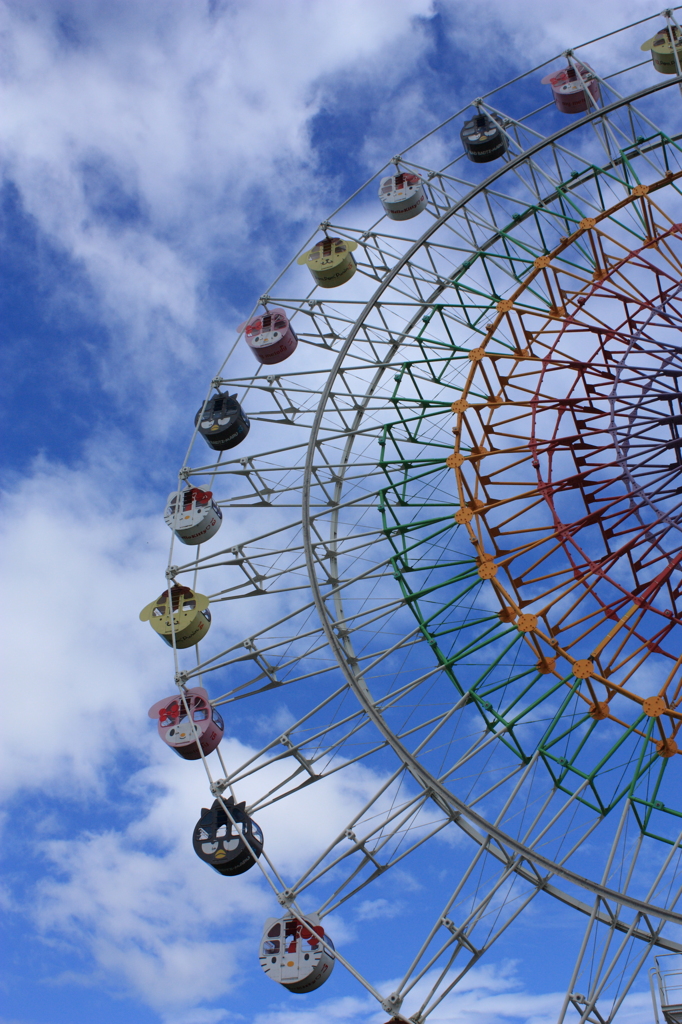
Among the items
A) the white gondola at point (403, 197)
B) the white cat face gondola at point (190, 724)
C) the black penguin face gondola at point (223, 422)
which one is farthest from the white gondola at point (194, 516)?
the white gondola at point (403, 197)

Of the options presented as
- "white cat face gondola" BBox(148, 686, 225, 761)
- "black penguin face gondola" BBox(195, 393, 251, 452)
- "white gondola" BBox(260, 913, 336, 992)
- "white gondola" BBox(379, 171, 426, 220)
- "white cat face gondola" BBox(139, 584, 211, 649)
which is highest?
"white gondola" BBox(379, 171, 426, 220)

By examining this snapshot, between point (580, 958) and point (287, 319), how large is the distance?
21423mm

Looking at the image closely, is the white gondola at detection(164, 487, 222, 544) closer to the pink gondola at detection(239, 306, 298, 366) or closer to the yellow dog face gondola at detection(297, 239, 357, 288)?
the pink gondola at detection(239, 306, 298, 366)

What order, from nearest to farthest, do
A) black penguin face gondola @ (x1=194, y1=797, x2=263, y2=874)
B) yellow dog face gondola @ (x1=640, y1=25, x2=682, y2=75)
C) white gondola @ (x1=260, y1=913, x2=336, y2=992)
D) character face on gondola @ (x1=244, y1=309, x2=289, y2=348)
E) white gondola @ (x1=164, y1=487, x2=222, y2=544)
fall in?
white gondola @ (x1=260, y1=913, x2=336, y2=992) < black penguin face gondola @ (x1=194, y1=797, x2=263, y2=874) < yellow dog face gondola @ (x1=640, y1=25, x2=682, y2=75) < white gondola @ (x1=164, y1=487, x2=222, y2=544) < character face on gondola @ (x1=244, y1=309, x2=289, y2=348)

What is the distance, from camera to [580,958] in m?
21.5

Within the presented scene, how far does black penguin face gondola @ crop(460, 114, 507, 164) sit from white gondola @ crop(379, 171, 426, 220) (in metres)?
2.05

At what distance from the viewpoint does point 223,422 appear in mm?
31547

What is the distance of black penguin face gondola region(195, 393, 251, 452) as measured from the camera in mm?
31469

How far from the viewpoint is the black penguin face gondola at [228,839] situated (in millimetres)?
25062

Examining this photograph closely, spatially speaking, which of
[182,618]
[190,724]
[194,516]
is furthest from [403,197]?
[190,724]

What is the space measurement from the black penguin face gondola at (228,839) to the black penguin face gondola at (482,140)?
2230cm

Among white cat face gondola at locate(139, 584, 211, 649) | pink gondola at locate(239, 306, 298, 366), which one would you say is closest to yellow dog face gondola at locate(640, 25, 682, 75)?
pink gondola at locate(239, 306, 298, 366)

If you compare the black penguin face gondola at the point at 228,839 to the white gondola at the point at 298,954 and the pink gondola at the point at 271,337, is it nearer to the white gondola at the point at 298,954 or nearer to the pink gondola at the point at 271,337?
the white gondola at the point at 298,954

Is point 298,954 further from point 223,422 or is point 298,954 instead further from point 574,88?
point 574,88
